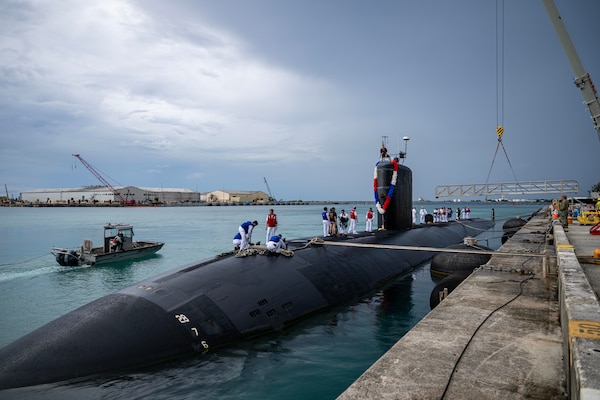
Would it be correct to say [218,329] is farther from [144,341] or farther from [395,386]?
[395,386]

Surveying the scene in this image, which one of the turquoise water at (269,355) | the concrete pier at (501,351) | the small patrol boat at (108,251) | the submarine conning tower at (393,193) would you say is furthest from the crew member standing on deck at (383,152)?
the small patrol boat at (108,251)

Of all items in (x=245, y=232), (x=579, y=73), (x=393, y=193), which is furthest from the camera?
(x=579, y=73)

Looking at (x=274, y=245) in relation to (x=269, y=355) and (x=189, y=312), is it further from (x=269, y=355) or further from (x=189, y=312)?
(x=189, y=312)

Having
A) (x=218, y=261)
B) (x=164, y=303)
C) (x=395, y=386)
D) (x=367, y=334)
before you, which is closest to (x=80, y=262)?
(x=218, y=261)

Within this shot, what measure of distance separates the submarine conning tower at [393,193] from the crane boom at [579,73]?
49.5 feet

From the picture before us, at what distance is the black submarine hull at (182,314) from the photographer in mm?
6129

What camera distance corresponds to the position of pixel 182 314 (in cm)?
726

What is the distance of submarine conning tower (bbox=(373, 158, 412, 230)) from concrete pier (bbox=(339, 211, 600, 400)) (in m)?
10.1

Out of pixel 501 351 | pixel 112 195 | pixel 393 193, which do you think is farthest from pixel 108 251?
pixel 112 195

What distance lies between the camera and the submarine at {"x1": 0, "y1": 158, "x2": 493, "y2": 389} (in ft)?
20.2

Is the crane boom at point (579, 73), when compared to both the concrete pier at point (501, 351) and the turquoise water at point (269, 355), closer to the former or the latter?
the turquoise water at point (269, 355)

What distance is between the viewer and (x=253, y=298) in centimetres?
837

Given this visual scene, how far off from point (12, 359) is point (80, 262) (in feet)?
53.4

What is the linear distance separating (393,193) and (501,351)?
1293 centimetres
